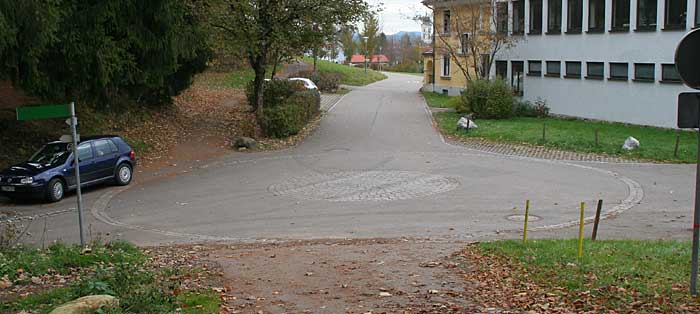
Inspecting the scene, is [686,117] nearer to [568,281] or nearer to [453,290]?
[568,281]

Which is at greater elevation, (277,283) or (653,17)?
(653,17)

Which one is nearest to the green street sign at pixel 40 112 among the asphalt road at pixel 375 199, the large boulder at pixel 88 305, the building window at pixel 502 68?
the asphalt road at pixel 375 199

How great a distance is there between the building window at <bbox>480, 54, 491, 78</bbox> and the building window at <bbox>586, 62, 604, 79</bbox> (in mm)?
7488

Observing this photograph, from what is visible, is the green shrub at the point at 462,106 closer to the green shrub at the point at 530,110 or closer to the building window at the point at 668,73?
the green shrub at the point at 530,110

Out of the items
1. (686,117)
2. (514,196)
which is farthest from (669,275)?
(514,196)

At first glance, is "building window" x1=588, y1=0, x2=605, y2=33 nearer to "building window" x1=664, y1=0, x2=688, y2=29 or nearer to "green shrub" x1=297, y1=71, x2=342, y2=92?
"building window" x1=664, y1=0, x2=688, y2=29

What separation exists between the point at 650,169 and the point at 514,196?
21.2 feet

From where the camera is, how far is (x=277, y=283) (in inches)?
356

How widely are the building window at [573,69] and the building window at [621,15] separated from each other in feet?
10.7

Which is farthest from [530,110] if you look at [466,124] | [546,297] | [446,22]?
[546,297]

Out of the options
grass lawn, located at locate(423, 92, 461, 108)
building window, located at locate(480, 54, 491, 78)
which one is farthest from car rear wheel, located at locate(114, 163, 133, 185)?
building window, located at locate(480, 54, 491, 78)

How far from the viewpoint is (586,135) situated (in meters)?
29.0

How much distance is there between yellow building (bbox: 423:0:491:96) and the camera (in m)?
42.0

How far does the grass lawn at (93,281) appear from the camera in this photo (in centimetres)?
684
